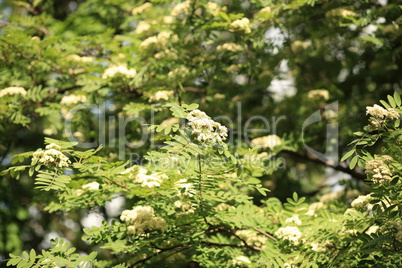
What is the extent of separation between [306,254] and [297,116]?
3.36 metres

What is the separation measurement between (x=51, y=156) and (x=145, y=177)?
747 mm

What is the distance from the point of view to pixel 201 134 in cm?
246

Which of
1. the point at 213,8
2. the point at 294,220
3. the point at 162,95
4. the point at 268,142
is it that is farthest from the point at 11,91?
the point at 294,220

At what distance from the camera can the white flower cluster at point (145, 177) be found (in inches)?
125

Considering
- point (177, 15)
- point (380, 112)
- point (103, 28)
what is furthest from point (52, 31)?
point (380, 112)

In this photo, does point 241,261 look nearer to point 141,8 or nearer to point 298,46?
point 298,46

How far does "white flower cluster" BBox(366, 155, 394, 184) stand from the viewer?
2527 millimetres

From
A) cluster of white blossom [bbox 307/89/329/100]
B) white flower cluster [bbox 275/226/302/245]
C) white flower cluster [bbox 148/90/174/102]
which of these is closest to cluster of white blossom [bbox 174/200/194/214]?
white flower cluster [bbox 275/226/302/245]

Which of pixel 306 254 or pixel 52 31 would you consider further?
pixel 52 31

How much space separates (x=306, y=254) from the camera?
124 inches

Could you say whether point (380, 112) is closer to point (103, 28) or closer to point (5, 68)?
point (5, 68)

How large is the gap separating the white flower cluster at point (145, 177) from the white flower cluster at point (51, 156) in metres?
0.62

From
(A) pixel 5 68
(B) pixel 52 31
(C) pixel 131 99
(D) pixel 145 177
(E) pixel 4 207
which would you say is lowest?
(E) pixel 4 207

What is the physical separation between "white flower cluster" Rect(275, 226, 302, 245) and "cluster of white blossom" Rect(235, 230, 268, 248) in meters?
0.42
